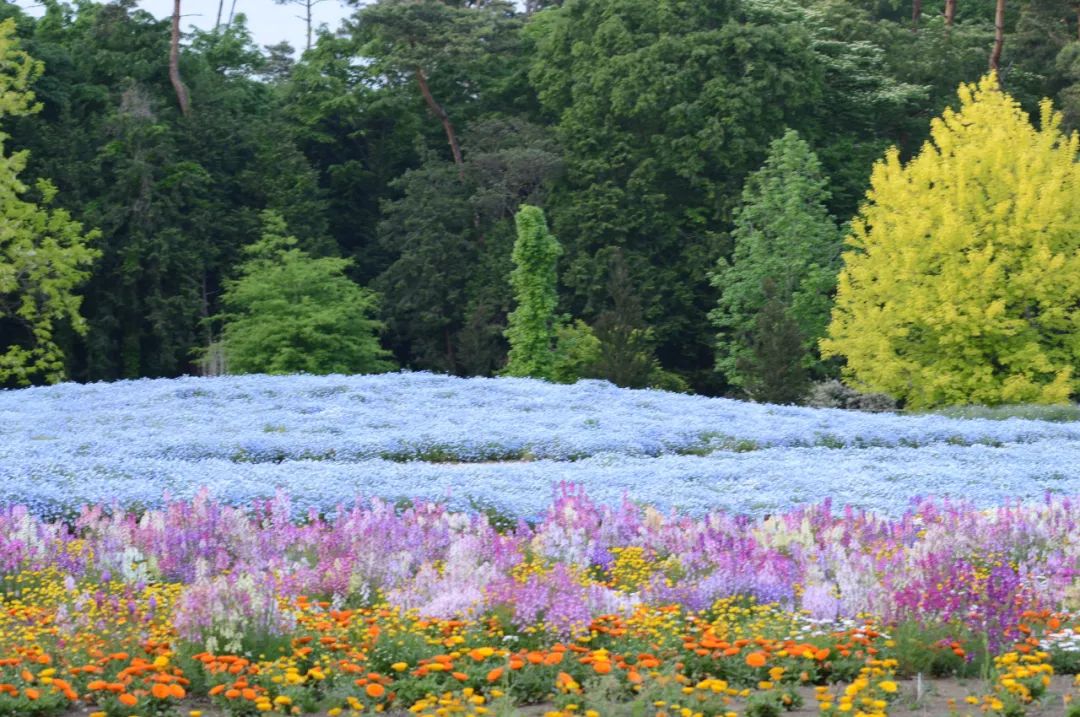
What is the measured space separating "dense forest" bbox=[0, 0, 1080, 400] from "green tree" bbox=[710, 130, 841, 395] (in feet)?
0.34

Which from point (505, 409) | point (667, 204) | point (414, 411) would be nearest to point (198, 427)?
point (414, 411)

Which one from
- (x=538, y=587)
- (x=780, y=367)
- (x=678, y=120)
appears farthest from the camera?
(x=678, y=120)

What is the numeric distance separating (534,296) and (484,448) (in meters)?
21.8

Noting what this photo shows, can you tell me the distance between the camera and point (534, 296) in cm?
3928

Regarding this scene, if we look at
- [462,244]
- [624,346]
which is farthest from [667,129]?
[624,346]

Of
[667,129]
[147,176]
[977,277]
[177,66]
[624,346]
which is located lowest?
[624,346]

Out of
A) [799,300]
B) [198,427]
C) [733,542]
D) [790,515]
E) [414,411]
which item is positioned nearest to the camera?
[733,542]

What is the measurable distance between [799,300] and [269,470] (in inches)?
1190

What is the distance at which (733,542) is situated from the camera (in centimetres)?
952

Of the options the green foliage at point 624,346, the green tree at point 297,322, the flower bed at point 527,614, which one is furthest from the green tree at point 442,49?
the flower bed at point 527,614

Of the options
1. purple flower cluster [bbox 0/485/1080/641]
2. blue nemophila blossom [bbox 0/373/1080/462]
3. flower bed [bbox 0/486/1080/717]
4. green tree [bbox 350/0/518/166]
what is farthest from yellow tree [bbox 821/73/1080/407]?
green tree [bbox 350/0/518/166]

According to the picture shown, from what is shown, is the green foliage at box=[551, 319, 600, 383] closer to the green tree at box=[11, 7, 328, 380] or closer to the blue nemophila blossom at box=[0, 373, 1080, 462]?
the green tree at box=[11, 7, 328, 380]

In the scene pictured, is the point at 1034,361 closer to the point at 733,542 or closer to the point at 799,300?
the point at 799,300

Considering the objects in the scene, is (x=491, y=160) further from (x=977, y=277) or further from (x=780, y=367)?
(x=977, y=277)
